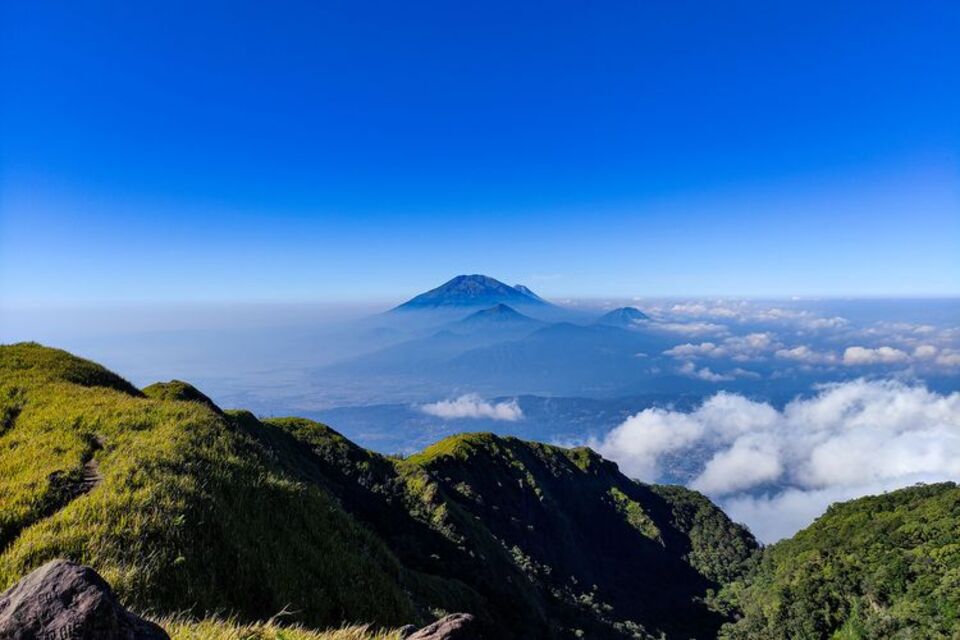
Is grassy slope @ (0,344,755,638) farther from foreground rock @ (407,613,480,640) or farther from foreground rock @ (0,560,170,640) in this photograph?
foreground rock @ (0,560,170,640)

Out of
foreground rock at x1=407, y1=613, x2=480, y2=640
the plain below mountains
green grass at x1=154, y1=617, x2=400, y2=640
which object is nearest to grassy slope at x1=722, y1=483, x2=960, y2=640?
the plain below mountains

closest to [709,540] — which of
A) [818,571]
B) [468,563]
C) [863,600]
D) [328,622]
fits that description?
[818,571]

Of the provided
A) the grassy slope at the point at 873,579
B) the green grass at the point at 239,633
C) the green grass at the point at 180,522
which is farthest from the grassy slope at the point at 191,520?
the grassy slope at the point at 873,579

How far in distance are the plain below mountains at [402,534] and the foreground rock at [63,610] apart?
2.23 meters

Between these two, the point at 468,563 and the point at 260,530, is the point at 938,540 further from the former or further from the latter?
the point at 260,530

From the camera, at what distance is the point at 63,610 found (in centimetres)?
454

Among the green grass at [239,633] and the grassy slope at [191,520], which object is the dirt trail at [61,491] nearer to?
the grassy slope at [191,520]

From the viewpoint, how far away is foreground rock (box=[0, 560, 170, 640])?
175 inches

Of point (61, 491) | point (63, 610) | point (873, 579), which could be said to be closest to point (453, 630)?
point (63, 610)

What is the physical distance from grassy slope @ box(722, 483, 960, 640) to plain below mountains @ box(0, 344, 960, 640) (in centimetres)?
35

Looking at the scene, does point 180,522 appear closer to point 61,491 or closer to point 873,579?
point 61,491

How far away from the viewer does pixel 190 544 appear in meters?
10.5

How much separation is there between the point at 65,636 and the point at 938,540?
104730 millimetres

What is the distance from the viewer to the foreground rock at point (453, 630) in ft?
22.2
